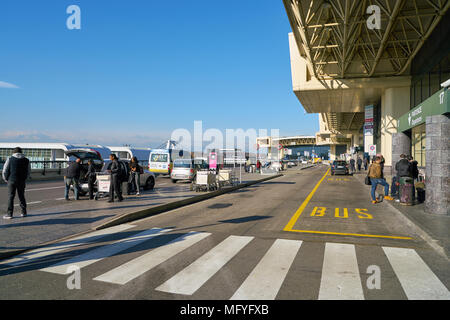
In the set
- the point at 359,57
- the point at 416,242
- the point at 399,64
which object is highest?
the point at 359,57

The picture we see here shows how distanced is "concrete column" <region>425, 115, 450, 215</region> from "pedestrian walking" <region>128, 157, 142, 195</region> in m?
11.1

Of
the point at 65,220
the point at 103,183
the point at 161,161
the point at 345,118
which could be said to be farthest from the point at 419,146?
the point at 345,118

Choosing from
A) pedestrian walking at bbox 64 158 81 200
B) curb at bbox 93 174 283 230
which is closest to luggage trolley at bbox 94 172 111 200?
pedestrian walking at bbox 64 158 81 200

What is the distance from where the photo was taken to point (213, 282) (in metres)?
4.07

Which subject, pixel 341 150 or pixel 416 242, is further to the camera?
pixel 341 150

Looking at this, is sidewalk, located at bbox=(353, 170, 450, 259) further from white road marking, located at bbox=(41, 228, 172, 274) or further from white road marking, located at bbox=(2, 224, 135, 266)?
white road marking, located at bbox=(2, 224, 135, 266)

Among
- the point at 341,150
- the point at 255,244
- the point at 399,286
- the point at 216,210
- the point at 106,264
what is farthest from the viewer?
the point at 341,150

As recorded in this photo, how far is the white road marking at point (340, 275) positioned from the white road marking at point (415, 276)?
1.95 feet

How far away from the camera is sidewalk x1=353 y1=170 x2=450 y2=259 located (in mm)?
5732

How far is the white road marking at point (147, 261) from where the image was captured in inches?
168
